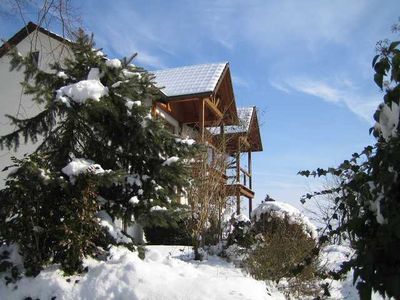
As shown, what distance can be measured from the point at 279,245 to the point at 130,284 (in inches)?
152

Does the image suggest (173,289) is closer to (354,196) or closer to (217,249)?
(354,196)

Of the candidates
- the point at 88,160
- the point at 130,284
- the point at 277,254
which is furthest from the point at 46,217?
the point at 277,254

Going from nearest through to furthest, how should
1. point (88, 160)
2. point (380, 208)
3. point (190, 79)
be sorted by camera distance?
point (380, 208), point (88, 160), point (190, 79)

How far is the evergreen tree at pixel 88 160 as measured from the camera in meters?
6.50

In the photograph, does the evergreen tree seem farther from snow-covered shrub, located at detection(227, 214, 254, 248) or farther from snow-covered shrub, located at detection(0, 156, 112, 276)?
snow-covered shrub, located at detection(227, 214, 254, 248)

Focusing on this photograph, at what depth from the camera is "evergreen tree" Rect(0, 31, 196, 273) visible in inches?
256

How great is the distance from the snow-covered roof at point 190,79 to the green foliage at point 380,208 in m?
15.4

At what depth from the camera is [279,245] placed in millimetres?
8898

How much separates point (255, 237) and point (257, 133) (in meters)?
18.2

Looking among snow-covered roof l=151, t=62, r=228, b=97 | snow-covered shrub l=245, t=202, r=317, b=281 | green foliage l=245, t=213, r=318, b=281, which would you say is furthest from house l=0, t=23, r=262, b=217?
green foliage l=245, t=213, r=318, b=281

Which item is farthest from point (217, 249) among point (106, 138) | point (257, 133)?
point (257, 133)

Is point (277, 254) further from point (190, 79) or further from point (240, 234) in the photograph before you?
point (190, 79)

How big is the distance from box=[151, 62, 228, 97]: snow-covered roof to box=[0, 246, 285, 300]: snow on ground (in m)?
11.6

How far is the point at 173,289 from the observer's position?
→ 229 inches
